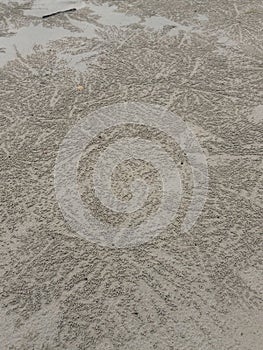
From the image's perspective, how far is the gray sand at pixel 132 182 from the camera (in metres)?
1.67

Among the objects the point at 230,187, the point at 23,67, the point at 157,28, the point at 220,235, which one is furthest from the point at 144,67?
the point at 220,235

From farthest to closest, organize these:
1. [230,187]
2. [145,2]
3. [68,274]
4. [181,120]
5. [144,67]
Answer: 1. [145,2]
2. [144,67]
3. [181,120]
4. [230,187]
5. [68,274]

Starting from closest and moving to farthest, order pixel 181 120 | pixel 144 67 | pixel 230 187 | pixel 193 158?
1. pixel 230 187
2. pixel 193 158
3. pixel 181 120
4. pixel 144 67

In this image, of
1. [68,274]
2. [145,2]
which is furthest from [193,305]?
[145,2]

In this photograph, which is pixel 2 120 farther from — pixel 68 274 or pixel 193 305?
pixel 193 305

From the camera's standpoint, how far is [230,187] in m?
2.08

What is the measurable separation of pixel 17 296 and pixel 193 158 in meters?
0.96

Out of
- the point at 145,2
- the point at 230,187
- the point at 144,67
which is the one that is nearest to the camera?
the point at 230,187

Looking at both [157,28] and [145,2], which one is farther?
[145,2]

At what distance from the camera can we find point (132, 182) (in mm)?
2105

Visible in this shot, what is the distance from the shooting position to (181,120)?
242 cm

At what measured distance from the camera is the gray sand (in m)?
1.67

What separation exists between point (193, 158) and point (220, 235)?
0.44m

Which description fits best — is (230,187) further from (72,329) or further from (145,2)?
(145,2)
